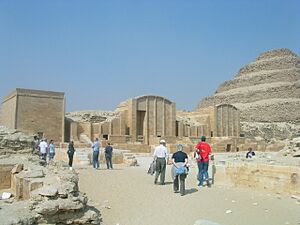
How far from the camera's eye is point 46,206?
13.8ft

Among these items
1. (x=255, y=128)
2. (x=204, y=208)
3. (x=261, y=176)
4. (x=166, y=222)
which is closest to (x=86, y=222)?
(x=166, y=222)

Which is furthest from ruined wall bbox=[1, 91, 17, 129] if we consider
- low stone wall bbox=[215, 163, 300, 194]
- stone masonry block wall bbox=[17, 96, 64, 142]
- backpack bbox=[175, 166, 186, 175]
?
backpack bbox=[175, 166, 186, 175]

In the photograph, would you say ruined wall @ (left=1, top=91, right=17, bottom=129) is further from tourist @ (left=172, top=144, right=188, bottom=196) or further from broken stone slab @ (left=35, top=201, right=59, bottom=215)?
broken stone slab @ (left=35, top=201, right=59, bottom=215)

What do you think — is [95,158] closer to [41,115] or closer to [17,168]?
[17,168]

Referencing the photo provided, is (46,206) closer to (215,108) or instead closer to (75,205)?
(75,205)

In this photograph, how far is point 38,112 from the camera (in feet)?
95.1

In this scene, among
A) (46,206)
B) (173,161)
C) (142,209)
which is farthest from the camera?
(173,161)

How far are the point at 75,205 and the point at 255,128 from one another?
51397 mm

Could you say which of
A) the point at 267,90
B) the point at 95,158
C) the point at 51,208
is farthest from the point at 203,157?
the point at 267,90

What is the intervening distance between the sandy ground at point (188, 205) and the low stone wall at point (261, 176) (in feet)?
0.69

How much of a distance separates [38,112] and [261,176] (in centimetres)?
2481

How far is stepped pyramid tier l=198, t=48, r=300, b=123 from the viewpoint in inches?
2367

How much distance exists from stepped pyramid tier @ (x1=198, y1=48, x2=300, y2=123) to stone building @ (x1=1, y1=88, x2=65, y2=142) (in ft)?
133

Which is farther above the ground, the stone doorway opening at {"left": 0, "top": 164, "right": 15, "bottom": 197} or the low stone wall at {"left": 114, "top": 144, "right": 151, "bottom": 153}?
the low stone wall at {"left": 114, "top": 144, "right": 151, "bottom": 153}
